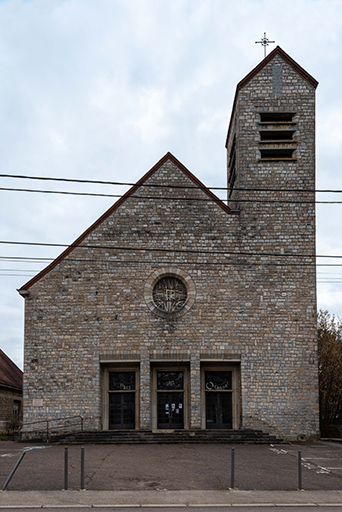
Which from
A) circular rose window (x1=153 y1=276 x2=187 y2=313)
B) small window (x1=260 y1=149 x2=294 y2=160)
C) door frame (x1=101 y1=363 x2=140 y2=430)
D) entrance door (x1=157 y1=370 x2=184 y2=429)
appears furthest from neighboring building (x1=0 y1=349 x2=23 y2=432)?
small window (x1=260 y1=149 x2=294 y2=160)

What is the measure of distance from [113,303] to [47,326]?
3.10 m

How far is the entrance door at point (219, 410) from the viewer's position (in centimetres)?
2567

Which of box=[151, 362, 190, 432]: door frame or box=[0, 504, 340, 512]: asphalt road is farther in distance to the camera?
box=[151, 362, 190, 432]: door frame

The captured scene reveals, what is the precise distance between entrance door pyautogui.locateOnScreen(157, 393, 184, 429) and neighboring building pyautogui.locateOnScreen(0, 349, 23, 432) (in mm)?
11621

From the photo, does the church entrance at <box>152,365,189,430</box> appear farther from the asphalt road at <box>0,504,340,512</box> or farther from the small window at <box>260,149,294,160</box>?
the asphalt road at <box>0,504,340,512</box>

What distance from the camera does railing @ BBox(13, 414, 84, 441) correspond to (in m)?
24.8

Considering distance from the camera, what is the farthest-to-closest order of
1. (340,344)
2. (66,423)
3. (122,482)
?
(340,344), (66,423), (122,482)

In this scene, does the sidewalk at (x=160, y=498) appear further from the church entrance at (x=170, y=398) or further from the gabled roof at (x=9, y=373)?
the gabled roof at (x=9, y=373)

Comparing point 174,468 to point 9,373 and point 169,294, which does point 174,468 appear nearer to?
point 169,294

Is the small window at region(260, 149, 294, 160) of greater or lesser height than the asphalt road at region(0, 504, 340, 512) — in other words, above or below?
above

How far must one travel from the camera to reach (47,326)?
84.7 ft

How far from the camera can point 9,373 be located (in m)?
38.3

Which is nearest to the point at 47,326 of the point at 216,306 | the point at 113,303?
the point at 113,303

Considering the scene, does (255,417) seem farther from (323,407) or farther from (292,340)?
(323,407)
